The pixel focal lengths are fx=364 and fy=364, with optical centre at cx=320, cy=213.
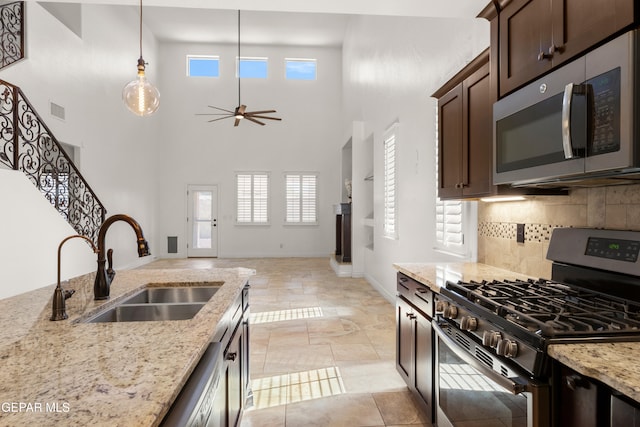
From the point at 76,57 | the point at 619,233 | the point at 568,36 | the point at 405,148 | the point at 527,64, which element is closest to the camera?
the point at 568,36

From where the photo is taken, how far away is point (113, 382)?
2.92 ft

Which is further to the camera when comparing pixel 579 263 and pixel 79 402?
pixel 579 263

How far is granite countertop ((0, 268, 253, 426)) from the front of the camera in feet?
2.48

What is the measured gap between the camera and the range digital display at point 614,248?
59.0 inches

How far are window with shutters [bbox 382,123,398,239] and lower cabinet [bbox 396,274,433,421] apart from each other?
8.04ft

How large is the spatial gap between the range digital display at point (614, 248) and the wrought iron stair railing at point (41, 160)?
5.68 meters

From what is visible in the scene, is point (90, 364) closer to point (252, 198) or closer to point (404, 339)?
point (404, 339)

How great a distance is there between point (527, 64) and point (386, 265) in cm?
418

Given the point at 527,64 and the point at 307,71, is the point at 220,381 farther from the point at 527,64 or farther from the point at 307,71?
the point at 307,71

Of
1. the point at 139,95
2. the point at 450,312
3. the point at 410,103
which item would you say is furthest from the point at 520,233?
the point at 139,95

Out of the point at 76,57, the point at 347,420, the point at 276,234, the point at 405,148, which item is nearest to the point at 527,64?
the point at 347,420

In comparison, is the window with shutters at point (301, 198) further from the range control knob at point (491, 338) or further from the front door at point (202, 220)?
the range control knob at point (491, 338)

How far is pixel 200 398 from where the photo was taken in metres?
1.06

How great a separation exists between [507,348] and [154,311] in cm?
165
